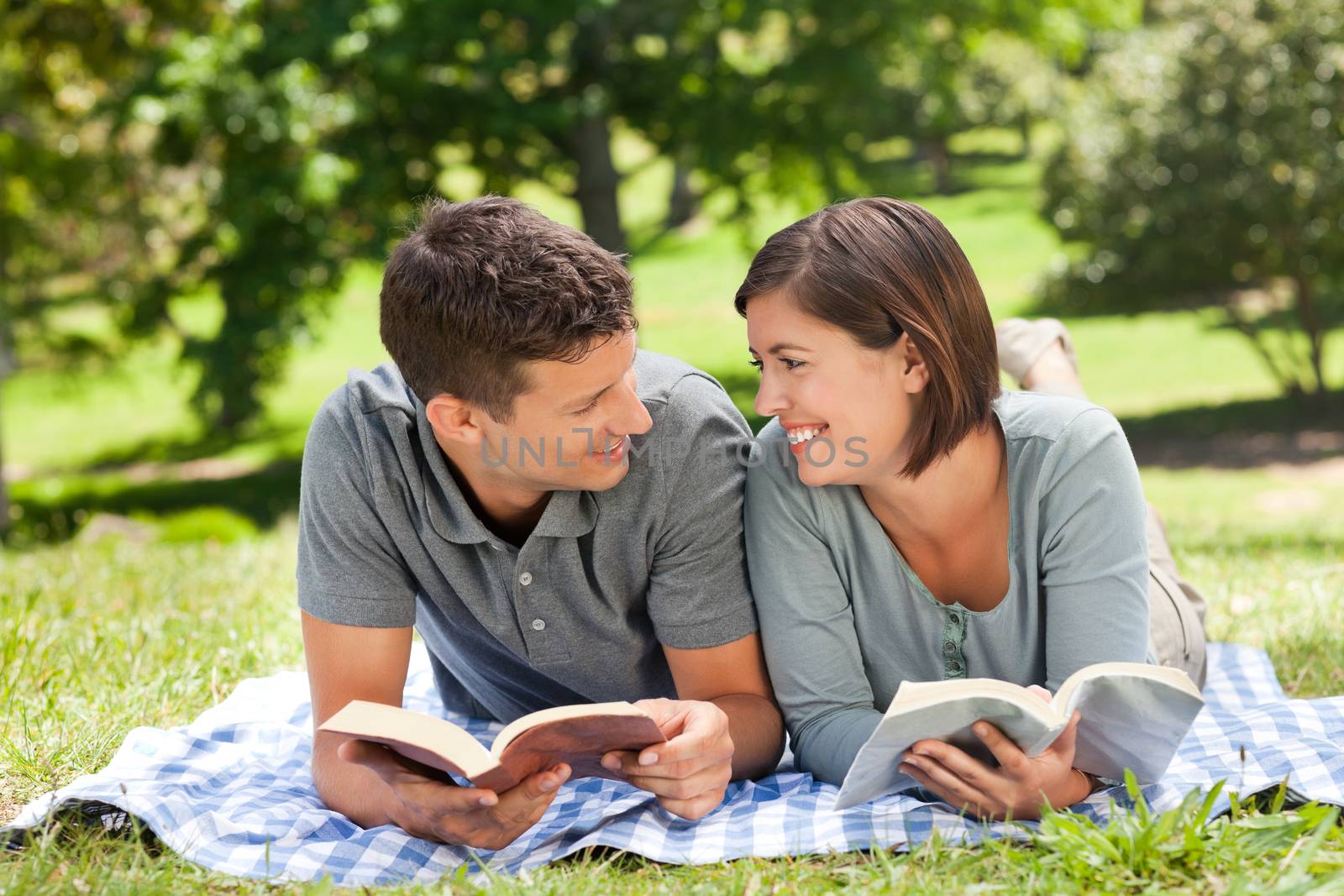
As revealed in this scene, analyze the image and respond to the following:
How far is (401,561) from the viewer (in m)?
2.86

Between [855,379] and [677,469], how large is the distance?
451mm

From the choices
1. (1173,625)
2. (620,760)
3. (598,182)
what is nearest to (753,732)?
(620,760)

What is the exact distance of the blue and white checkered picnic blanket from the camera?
95.4 inches

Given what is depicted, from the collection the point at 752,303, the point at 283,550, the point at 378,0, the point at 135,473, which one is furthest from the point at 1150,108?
the point at 135,473

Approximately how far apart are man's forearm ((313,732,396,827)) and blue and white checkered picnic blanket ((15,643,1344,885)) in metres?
0.04

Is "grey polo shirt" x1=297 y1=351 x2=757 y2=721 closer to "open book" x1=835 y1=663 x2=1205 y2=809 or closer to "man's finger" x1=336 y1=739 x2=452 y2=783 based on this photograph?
"man's finger" x1=336 y1=739 x2=452 y2=783

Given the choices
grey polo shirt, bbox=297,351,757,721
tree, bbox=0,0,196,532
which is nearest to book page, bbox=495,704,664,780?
grey polo shirt, bbox=297,351,757,721

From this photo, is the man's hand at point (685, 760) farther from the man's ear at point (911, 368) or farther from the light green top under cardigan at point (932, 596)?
the man's ear at point (911, 368)

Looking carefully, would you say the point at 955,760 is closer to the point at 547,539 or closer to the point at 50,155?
the point at 547,539

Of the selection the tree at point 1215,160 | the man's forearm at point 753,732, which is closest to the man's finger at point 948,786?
the man's forearm at point 753,732

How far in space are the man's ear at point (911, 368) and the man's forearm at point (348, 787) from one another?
4.50ft

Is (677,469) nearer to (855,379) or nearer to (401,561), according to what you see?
(855,379)

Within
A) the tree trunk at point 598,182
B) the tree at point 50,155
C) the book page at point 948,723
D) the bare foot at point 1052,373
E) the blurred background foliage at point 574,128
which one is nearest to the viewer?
the book page at point 948,723

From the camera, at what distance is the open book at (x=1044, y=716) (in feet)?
6.92
